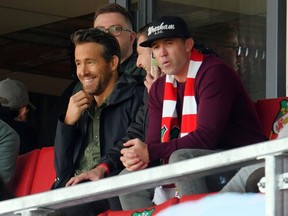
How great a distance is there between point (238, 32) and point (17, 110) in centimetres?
203

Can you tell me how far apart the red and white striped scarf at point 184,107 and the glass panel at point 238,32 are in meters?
1.56

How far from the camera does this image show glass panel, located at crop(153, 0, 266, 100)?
7.82 m

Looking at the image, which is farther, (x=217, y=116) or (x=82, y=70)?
(x=82, y=70)

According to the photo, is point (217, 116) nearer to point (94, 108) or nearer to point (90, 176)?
point (90, 176)

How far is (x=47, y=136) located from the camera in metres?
8.70

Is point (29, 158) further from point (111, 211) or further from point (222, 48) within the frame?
point (111, 211)

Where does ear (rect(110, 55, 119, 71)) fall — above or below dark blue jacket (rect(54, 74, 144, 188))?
above

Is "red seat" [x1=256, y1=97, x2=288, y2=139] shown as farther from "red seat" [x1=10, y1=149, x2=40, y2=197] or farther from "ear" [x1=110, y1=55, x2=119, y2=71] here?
"red seat" [x1=10, y1=149, x2=40, y2=197]

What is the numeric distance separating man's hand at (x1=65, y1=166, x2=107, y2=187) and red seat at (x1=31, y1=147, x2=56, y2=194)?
1313 millimetres

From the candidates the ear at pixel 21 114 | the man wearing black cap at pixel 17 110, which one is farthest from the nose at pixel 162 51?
the ear at pixel 21 114

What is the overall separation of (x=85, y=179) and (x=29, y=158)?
1.75 meters

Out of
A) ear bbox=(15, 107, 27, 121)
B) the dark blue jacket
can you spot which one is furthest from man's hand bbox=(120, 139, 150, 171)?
ear bbox=(15, 107, 27, 121)

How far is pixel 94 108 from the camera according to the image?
700 centimetres

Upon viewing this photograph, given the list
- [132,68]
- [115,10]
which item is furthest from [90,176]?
[115,10]
